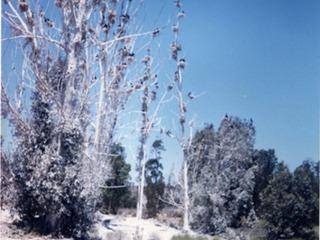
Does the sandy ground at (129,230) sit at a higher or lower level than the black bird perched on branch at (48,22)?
lower

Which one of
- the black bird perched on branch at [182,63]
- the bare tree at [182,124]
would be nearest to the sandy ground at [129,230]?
the bare tree at [182,124]

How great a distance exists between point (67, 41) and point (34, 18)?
0.99 m

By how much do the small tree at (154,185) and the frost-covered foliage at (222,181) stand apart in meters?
4.56

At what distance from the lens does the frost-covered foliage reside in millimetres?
16891

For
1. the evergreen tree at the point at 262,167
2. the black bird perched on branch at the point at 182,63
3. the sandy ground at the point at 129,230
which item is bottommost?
the sandy ground at the point at 129,230

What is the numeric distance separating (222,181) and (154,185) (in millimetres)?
7117

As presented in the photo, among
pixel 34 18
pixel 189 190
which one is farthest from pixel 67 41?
pixel 189 190

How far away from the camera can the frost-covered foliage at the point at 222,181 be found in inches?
665

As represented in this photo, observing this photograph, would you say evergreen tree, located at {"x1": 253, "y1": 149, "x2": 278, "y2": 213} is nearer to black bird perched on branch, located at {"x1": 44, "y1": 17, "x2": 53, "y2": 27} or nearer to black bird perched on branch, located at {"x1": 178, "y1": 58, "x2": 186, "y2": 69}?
black bird perched on branch, located at {"x1": 178, "y1": 58, "x2": 186, "y2": 69}

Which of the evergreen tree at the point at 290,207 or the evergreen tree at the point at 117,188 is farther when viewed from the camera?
the evergreen tree at the point at 117,188

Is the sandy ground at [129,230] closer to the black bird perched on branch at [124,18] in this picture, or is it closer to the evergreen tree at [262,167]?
the evergreen tree at [262,167]

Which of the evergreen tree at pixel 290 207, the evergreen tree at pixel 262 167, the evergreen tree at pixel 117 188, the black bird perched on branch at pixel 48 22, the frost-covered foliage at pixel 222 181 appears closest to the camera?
the black bird perched on branch at pixel 48 22

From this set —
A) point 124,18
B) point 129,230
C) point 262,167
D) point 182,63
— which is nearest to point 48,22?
point 124,18

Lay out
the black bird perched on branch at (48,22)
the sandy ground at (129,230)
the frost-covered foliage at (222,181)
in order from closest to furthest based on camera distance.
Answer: the black bird perched on branch at (48,22)
the sandy ground at (129,230)
the frost-covered foliage at (222,181)
